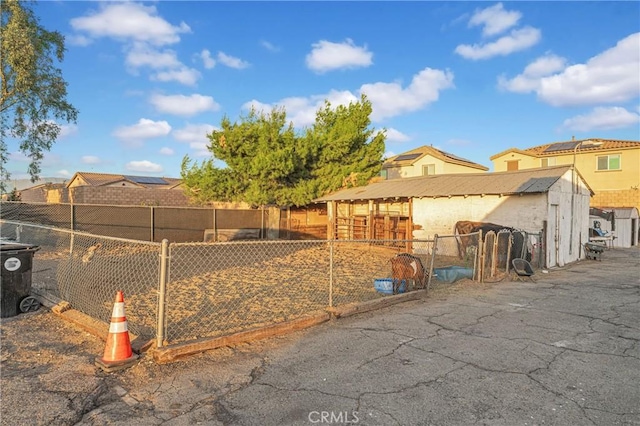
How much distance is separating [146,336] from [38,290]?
333 centimetres

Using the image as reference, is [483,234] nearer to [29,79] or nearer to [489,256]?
[489,256]

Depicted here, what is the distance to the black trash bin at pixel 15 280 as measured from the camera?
6.28 metres

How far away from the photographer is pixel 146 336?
531cm

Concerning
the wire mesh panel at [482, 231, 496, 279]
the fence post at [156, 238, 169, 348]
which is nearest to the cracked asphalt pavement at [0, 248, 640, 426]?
the fence post at [156, 238, 169, 348]

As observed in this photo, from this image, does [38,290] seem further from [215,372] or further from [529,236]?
[529,236]

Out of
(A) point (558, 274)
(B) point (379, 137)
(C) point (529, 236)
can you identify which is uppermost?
(B) point (379, 137)

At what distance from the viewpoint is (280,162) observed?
19.6 metres

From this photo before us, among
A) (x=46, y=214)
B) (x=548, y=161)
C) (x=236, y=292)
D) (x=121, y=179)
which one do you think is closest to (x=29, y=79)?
(x=46, y=214)

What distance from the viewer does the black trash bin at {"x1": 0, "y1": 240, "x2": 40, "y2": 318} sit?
6.28 metres

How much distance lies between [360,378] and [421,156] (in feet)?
122

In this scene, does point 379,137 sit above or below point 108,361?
above

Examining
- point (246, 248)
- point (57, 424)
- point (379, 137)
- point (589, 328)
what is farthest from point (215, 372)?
point (379, 137)

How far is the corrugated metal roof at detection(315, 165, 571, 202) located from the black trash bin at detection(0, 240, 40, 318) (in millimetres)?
14891

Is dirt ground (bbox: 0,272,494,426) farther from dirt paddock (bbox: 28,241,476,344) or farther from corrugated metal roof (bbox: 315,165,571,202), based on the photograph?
corrugated metal roof (bbox: 315,165,571,202)
